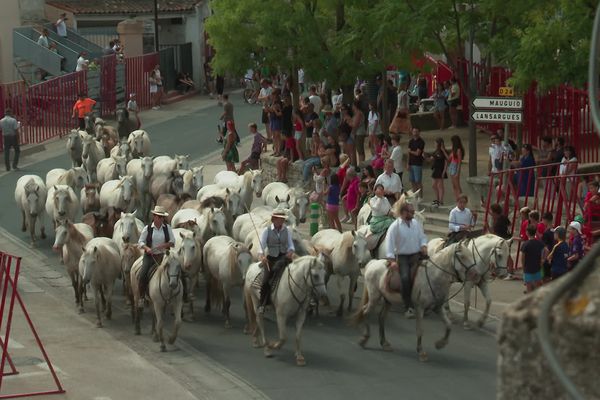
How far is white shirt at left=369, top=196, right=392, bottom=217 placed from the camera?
24.4m

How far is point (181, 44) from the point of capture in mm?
59719

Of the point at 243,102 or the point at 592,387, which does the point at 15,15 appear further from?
the point at 592,387

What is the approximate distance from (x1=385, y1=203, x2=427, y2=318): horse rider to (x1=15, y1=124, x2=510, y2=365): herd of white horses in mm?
159

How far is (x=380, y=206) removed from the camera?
24453 millimetres

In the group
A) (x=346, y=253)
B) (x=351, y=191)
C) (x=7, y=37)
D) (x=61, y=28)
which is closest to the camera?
(x=346, y=253)

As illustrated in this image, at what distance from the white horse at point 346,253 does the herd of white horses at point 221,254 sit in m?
0.02

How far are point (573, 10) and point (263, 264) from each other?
8.54 m

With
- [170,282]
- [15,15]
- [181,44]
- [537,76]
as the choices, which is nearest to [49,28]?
[15,15]

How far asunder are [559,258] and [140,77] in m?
34.3

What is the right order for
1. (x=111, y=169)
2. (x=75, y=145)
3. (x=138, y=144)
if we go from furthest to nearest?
(x=75, y=145), (x=138, y=144), (x=111, y=169)

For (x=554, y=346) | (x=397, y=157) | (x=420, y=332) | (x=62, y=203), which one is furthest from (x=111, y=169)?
(x=554, y=346)

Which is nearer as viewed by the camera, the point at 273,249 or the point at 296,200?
the point at 273,249

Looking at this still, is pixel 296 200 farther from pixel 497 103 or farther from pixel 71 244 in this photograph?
pixel 71 244

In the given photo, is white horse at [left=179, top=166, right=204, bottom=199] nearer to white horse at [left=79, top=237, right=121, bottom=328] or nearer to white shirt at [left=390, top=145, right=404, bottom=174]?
white shirt at [left=390, top=145, right=404, bottom=174]
